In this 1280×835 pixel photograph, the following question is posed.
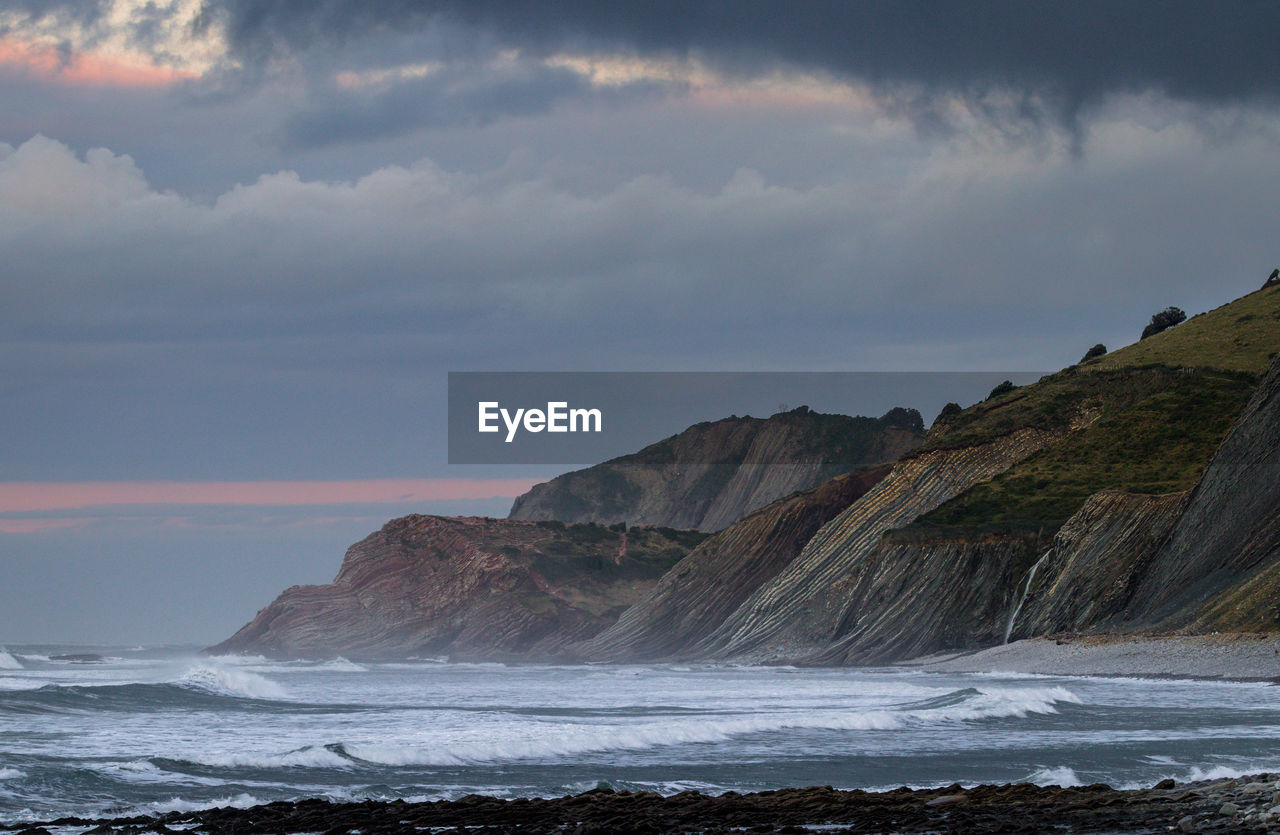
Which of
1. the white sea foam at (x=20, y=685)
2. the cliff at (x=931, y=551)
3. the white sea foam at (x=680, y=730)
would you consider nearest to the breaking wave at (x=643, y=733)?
the white sea foam at (x=680, y=730)

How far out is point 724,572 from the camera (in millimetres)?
102438

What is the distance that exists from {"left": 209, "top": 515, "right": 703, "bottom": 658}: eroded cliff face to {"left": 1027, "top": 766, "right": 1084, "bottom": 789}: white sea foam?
96.4 metres

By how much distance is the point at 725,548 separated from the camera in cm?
10419

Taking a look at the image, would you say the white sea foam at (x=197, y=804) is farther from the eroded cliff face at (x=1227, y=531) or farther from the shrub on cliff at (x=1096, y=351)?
the shrub on cliff at (x=1096, y=351)

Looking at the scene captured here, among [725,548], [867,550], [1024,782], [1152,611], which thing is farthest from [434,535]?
[1024,782]

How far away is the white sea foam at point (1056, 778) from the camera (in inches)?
938

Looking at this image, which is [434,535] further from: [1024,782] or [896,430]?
[1024,782]

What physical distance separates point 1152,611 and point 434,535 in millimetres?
88526

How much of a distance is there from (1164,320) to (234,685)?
93250mm

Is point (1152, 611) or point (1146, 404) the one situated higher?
point (1146, 404)

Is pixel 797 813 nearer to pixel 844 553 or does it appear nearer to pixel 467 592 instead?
pixel 844 553

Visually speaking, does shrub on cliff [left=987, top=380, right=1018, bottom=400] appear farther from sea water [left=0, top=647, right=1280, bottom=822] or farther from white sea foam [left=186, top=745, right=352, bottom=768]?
white sea foam [left=186, top=745, right=352, bottom=768]

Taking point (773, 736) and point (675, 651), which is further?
point (675, 651)

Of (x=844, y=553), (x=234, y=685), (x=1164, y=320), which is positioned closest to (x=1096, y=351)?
(x=1164, y=320)
